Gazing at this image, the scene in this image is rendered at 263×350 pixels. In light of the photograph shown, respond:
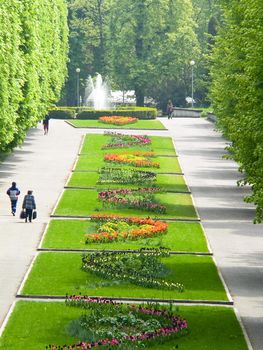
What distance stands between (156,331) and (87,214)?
22.1 metres

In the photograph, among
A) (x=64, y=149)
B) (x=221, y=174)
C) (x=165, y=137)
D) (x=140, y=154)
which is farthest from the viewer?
(x=165, y=137)

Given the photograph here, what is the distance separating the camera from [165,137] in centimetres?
8925

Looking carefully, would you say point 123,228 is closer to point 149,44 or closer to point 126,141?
point 126,141

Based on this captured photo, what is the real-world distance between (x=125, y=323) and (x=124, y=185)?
32.1 meters

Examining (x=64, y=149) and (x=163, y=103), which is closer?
(x=64, y=149)

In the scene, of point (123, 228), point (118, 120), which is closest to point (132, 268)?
point (123, 228)

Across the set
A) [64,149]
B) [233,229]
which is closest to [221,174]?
[64,149]

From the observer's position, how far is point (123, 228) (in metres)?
44.2

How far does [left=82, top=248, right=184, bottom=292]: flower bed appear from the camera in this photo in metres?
33.1

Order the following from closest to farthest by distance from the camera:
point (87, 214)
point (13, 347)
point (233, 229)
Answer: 1. point (13, 347)
2. point (233, 229)
3. point (87, 214)

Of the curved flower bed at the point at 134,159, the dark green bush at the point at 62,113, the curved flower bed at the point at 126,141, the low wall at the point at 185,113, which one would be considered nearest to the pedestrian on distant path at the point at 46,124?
the curved flower bed at the point at 126,141

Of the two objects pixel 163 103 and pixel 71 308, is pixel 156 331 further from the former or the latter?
pixel 163 103

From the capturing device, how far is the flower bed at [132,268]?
33.1 m

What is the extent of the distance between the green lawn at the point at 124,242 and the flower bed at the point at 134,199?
401 centimetres
